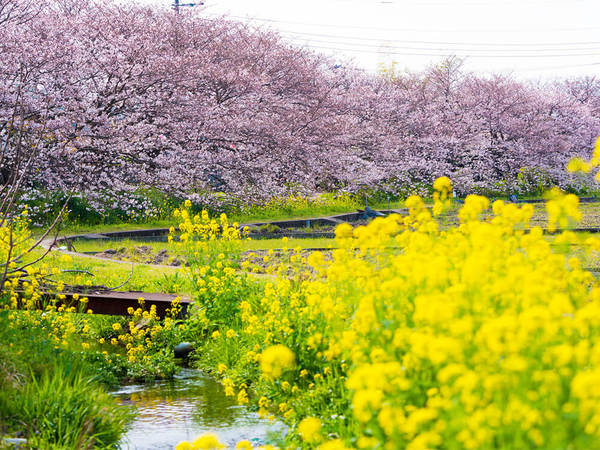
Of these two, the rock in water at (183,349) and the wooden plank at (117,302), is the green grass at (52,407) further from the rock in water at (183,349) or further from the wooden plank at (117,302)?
the rock in water at (183,349)

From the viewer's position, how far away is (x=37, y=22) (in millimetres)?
20672

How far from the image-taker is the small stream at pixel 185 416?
616 centimetres

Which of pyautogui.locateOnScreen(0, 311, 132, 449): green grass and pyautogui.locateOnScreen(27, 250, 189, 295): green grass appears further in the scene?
pyautogui.locateOnScreen(27, 250, 189, 295): green grass

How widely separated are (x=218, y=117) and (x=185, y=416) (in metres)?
17.0

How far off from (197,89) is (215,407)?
1886cm

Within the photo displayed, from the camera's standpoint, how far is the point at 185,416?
22.5ft

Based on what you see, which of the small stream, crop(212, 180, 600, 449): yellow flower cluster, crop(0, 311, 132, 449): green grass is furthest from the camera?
the small stream

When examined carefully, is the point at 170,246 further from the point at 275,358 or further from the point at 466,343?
the point at 466,343

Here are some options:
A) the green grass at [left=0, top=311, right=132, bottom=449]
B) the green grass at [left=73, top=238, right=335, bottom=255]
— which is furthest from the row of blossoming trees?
the green grass at [left=0, top=311, right=132, bottom=449]

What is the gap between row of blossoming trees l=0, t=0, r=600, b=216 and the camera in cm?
1892

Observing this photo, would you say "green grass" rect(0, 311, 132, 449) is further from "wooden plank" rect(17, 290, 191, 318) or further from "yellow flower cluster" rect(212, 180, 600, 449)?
"wooden plank" rect(17, 290, 191, 318)

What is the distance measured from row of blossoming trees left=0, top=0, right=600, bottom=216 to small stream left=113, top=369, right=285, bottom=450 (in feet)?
15.5

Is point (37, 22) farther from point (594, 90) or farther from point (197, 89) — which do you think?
point (594, 90)

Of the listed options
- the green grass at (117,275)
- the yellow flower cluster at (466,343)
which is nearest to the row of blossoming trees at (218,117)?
the green grass at (117,275)
